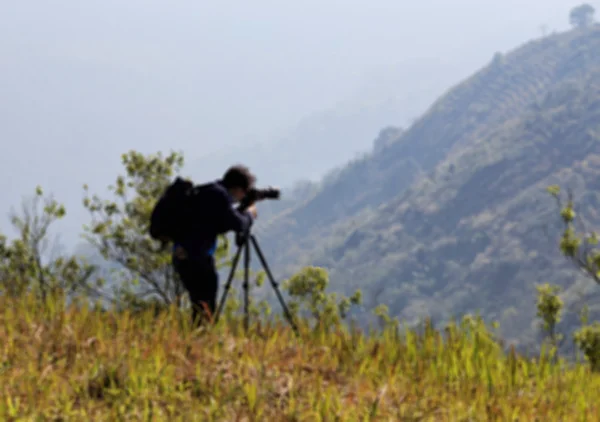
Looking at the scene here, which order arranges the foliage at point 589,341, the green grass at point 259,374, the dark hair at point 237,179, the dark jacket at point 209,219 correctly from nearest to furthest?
the green grass at point 259,374 < the dark jacket at point 209,219 < the dark hair at point 237,179 < the foliage at point 589,341

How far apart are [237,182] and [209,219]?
53cm

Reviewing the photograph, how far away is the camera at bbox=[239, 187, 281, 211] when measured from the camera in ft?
24.6

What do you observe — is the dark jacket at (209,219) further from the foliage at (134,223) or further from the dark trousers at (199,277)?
the foliage at (134,223)

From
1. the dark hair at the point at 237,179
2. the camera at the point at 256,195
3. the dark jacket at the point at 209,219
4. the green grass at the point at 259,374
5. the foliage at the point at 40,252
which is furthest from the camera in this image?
the foliage at the point at 40,252

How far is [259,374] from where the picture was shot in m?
4.42

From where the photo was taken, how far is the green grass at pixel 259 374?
3.92m

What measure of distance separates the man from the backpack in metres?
0.11

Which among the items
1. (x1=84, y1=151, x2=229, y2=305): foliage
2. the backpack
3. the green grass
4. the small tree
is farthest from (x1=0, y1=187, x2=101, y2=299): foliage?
the small tree

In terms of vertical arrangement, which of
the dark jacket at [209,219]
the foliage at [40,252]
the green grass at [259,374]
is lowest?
the green grass at [259,374]

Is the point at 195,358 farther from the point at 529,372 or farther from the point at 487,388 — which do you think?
the point at 529,372

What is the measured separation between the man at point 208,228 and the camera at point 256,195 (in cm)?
6

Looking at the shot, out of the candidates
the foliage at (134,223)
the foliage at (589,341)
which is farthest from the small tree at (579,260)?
the foliage at (134,223)

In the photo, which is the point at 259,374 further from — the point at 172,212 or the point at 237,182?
the point at 237,182

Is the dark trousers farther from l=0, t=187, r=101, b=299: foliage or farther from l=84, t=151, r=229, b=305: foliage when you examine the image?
l=84, t=151, r=229, b=305: foliage
